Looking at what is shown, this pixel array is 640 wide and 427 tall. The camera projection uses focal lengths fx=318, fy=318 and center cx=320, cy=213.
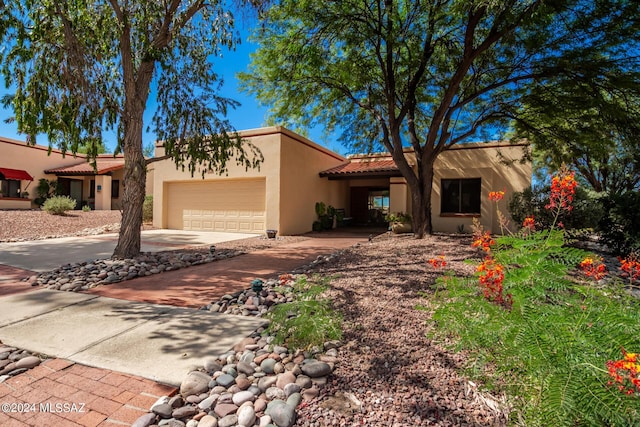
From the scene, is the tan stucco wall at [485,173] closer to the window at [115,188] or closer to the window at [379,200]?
the window at [379,200]

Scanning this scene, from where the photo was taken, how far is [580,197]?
843 centimetres

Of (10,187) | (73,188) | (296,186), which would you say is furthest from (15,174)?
(296,186)

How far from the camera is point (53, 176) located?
22375 millimetres

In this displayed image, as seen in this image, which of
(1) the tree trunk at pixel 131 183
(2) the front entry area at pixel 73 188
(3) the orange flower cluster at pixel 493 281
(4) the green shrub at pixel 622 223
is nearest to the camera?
(3) the orange flower cluster at pixel 493 281

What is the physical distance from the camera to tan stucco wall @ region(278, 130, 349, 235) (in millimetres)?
12625

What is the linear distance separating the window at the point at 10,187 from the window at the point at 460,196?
26.2 metres

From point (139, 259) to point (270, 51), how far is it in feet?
22.4

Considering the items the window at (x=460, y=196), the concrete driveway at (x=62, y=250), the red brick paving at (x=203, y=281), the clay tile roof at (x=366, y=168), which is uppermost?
the clay tile roof at (x=366, y=168)

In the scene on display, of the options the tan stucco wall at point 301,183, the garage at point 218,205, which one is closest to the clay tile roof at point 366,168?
the tan stucco wall at point 301,183

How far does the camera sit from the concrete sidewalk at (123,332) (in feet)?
8.99

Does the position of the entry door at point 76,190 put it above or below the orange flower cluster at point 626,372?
above

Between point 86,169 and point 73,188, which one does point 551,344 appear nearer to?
point 86,169

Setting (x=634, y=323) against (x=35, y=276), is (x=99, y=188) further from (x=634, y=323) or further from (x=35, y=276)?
(x=634, y=323)

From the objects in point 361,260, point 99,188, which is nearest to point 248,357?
point 361,260
